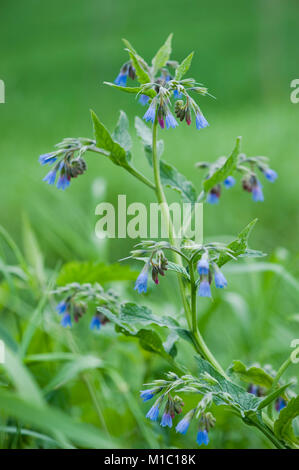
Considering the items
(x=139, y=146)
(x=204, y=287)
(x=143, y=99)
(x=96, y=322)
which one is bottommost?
(x=96, y=322)

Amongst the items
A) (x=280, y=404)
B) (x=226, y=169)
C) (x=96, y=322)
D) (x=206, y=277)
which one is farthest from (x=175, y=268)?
(x=280, y=404)

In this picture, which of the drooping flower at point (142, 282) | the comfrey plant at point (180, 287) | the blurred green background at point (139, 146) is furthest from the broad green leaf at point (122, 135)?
the blurred green background at point (139, 146)

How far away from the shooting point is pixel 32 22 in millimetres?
9258

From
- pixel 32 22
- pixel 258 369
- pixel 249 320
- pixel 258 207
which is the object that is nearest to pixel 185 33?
pixel 32 22

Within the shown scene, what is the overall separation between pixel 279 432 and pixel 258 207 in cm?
262

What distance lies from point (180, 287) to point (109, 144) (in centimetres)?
29

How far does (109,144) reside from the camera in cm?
108

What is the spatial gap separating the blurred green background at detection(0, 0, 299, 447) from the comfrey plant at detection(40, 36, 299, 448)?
28 centimetres

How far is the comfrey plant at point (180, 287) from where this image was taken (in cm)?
96

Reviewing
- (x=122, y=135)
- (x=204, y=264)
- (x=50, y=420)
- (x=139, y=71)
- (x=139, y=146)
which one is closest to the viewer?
(x=50, y=420)

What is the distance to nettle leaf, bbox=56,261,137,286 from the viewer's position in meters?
1.38

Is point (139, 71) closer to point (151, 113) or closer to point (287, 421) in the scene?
point (151, 113)

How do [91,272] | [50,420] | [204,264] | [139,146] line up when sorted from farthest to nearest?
[139,146] → [91,272] → [204,264] → [50,420]

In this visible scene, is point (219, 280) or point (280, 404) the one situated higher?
point (219, 280)
